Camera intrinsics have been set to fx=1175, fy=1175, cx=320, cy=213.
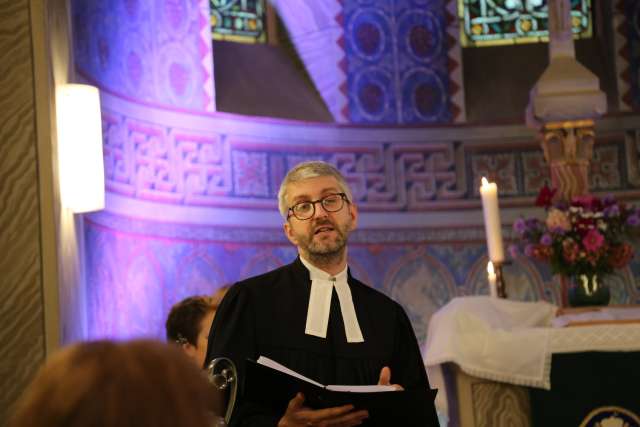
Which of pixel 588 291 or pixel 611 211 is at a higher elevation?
pixel 611 211

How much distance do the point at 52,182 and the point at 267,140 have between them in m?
6.07

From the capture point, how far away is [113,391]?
1.20 m

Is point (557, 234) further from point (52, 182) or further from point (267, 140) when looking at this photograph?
point (267, 140)

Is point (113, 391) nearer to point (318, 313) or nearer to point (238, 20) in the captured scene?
point (318, 313)

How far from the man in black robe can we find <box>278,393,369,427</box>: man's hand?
242 mm

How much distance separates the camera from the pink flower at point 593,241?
226 inches

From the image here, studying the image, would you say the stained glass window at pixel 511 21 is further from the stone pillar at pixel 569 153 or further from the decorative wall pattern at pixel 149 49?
the stone pillar at pixel 569 153

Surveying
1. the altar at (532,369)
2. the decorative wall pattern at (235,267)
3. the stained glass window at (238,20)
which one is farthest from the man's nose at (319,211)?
the stained glass window at (238,20)

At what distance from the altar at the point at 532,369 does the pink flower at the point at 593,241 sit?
70 cm

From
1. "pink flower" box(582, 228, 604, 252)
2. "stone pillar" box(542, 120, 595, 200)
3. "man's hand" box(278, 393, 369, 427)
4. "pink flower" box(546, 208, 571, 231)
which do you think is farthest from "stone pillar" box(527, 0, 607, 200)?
"man's hand" box(278, 393, 369, 427)

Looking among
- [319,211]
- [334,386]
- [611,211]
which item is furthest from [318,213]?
[611,211]

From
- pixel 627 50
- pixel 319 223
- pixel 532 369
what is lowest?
pixel 532 369

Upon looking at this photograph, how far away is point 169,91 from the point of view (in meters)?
9.22

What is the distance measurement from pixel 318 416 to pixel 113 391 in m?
1.58
